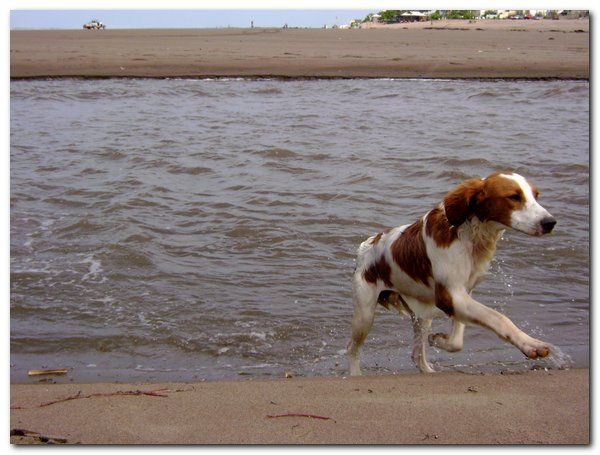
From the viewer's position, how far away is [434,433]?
3.57 m

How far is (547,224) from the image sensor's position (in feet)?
13.7

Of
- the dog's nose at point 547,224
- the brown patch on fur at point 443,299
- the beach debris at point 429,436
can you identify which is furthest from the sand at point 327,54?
the beach debris at point 429,436

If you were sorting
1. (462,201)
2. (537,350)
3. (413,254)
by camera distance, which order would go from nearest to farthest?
(537,350) < (462,201) < (413,254)

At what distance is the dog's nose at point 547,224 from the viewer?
4.17 m

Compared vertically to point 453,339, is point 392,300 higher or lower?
higher

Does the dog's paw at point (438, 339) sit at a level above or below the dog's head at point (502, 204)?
below

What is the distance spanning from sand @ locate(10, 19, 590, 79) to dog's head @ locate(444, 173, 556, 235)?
13697mm

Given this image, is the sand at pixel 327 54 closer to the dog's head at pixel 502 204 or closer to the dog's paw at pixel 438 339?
the dog's paw at pixel 438 339

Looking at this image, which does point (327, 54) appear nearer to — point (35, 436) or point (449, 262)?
point (449, 262)

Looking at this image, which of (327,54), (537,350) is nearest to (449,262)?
(537,350)

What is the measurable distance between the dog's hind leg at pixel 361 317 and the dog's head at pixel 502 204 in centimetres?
87

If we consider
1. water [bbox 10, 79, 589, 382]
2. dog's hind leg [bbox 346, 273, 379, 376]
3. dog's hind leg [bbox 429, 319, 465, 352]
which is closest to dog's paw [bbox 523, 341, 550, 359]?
dog's hind leg [bbox 429, 319, 465, 352]

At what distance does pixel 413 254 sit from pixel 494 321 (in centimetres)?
69

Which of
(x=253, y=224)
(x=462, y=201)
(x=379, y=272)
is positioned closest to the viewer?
(x=462, y=201)
